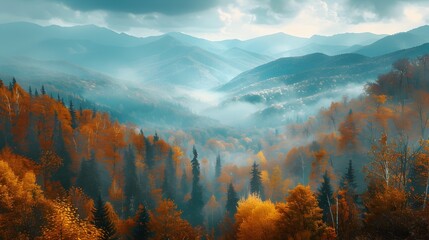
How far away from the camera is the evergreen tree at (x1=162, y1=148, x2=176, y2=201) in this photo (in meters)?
102

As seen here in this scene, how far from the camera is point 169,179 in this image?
107m

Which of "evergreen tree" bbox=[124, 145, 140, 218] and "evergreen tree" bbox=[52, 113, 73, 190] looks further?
"evergreen tree" bbox=[124, 145, 140, 218]

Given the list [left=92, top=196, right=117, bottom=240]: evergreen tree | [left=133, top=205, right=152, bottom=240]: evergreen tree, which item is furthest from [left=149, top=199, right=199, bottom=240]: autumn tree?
[left=92, top=196, right=117, bottom=240]: evergreen tree

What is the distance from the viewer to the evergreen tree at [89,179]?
81625mm

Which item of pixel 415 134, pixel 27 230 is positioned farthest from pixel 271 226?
pixel 415 134

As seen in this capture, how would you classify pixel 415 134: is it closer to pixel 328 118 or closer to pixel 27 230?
pixel 328 118

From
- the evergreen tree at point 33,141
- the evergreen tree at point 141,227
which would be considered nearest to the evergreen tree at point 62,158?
the evergreen tree at point 33,141

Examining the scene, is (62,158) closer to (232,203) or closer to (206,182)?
(232,203)

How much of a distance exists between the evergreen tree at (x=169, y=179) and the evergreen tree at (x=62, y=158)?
1177 inches

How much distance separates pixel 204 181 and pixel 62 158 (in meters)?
59.3

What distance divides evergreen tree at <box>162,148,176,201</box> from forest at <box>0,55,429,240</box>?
13.7 inches

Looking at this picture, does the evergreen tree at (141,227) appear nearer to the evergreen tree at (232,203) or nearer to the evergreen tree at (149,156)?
the evergreen tree at (232,203)

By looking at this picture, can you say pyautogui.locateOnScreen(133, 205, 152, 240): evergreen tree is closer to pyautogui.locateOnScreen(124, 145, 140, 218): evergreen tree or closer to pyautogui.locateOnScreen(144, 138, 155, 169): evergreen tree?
pyautogui.locateOnScreen(124, 145, 140, 218): evergreen tree

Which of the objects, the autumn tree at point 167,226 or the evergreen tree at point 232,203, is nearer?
the autumn tree at point 167,226
